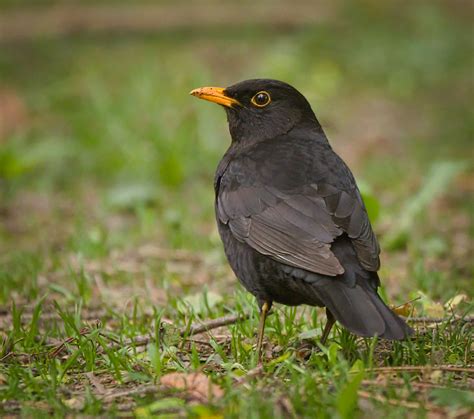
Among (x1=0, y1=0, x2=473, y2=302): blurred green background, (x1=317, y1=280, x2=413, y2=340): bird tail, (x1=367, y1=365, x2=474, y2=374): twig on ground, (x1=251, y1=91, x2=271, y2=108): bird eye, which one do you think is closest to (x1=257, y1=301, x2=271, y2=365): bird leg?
(x1=317, y1=280, x2=413, y2=340): bird tail

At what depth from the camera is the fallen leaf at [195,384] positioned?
378 cm

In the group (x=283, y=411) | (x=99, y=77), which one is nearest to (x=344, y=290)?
(x=283, y=411)

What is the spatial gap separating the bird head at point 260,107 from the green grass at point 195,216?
1.05 metres

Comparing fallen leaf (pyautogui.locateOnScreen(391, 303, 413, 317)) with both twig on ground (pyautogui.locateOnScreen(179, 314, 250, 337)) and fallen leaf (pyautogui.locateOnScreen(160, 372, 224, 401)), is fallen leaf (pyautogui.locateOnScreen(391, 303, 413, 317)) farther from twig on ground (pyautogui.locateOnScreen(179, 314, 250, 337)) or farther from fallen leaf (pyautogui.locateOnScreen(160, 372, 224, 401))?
fallen leaf (pyautogui.locateOnScreen(160, 372, 224, 401))

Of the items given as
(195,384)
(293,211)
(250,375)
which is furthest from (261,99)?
(195,384)

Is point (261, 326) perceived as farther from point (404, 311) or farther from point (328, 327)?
point (404, 311)

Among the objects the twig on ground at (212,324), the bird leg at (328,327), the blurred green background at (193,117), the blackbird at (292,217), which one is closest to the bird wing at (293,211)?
the blackbird at (292,217)

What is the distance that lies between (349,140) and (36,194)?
3920 mm

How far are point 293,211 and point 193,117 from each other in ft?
18.3

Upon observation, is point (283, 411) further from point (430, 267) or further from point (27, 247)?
point (27, 247)

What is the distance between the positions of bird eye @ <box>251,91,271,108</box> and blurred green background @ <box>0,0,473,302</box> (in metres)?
1.42

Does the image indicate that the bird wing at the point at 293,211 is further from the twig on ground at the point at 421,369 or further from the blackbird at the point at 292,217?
the twig on ground at the point at 421,369

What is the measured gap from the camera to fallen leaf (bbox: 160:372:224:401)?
12.4ft

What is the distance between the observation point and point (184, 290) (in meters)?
6.10
